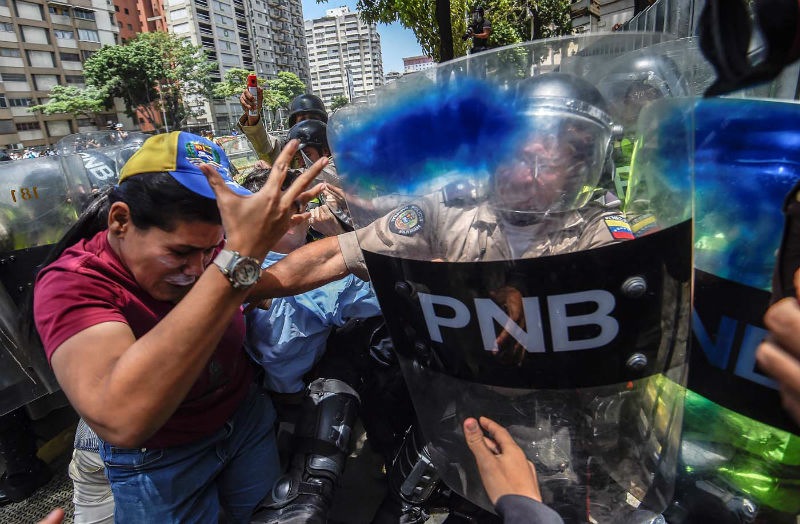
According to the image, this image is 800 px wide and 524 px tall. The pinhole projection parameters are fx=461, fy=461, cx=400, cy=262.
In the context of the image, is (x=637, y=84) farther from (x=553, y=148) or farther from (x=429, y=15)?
(x=429, y=15)

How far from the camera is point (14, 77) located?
42.4 metres

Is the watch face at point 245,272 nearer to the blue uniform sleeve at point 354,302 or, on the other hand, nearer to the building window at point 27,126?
the blue uniform sleeve at point 354,302

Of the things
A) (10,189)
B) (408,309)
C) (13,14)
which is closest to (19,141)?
(13,14)

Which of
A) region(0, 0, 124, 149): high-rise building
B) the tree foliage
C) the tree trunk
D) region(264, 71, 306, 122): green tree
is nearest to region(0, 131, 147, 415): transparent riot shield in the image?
the tree trunk

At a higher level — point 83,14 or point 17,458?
point 83,14

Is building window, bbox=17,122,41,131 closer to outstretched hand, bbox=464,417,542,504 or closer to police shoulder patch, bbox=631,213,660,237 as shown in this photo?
outstretched hand, bbox=464,417,542,504

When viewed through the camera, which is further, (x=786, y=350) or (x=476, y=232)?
(x=476, y=232)

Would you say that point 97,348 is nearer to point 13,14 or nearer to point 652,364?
point 652,364

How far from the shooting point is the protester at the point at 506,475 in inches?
38.0

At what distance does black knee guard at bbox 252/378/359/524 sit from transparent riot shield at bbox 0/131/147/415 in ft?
5.48

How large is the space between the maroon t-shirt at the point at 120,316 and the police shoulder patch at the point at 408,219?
2.67ft

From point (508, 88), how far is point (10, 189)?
3.22 metres

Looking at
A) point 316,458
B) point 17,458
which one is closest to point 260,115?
point 17,458

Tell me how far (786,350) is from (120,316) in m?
1.50
